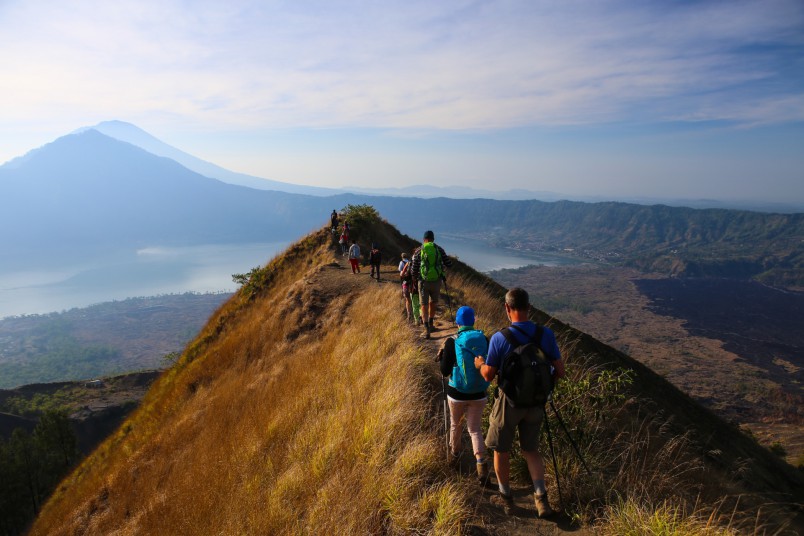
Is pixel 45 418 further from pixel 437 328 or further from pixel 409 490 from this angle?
pixel 409 490

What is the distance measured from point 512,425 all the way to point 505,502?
982 mm

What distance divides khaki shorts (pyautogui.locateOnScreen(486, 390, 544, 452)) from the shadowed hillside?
71 centimetres

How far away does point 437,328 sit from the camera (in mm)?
10602

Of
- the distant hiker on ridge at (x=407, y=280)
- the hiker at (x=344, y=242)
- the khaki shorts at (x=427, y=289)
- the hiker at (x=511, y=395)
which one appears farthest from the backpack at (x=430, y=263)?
the hiker at (x=344, y=242)

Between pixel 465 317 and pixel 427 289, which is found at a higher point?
pixel 465 317

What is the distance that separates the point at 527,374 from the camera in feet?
13.1

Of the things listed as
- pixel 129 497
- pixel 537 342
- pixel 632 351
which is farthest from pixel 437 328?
pixel 632 351

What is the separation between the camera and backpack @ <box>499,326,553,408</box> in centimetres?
399

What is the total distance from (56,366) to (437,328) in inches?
7372

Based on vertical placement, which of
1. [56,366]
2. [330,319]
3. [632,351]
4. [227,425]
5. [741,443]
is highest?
[330,319]

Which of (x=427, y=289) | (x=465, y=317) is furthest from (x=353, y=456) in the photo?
(x=427, y=289)

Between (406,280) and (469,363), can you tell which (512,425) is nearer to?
(469,363)

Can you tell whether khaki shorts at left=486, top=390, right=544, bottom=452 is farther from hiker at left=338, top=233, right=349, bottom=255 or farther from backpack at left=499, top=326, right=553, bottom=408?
hiker at left=338, top=233, right=349, bottom=255

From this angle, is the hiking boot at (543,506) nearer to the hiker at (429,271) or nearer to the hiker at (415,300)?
the hiker at (429,271)
